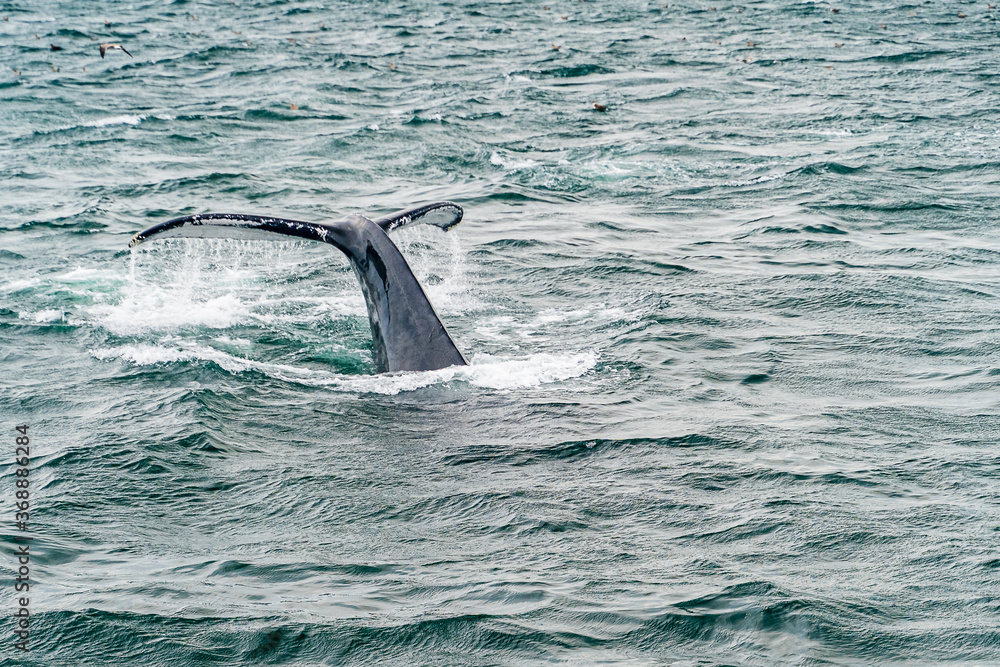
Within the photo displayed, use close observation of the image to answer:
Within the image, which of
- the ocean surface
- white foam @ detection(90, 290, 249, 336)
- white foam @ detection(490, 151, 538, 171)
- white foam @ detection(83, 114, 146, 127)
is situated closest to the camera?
the ocean surface

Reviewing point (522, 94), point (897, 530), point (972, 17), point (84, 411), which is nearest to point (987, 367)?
point (897, 530)

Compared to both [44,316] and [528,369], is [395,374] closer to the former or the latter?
[528,369]

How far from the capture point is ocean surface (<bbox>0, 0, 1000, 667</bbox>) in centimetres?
696

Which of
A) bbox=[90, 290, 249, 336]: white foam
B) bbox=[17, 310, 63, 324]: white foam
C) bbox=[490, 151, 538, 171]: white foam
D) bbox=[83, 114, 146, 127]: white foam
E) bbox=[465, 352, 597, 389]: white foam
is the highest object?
bbox=[83, 114, 146, 127]: white foam

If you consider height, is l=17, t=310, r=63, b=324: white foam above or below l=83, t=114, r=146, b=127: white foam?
below

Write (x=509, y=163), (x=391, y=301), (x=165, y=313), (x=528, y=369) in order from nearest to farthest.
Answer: (x=391, y=301) < (x=528, y=369) < (x=165, y=313) < (x=509, y=163)

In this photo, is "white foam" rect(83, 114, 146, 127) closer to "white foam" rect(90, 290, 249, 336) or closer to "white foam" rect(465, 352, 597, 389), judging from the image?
"white foam" rect(90, 290, 249, 336)

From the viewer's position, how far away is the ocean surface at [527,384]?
22.8 ft

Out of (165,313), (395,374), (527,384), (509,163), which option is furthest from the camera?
(509,163)

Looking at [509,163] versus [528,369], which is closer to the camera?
[528,369]

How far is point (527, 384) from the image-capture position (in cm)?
1090

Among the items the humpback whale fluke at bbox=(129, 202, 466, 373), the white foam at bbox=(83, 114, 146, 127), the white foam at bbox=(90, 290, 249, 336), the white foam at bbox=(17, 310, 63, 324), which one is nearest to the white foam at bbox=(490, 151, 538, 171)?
the white foam at bbox=(90, 290, 249, 336)

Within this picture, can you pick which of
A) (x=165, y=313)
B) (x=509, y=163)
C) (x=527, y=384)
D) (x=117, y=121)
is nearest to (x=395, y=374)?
(x=527, y=384)

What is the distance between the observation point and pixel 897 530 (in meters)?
8.00
